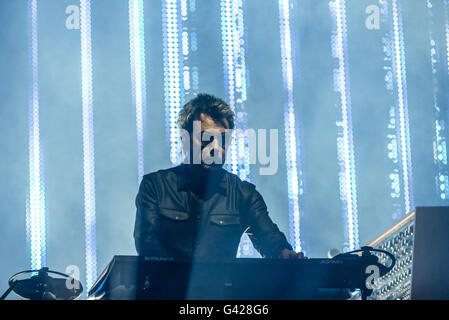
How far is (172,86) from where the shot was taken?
5340mm

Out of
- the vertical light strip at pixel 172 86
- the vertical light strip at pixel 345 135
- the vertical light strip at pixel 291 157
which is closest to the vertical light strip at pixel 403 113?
the vertical light strip at pixel 345 135

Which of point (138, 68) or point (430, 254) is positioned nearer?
point (430, 254)

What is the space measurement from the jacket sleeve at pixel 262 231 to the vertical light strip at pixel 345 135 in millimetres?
2690

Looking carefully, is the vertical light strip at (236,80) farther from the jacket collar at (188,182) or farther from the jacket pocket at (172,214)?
the jacket pocket at (172,214)

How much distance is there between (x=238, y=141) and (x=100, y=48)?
1422mm

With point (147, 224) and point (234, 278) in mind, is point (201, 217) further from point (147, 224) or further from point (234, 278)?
point (234, 278)

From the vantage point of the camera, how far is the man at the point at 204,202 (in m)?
2.81

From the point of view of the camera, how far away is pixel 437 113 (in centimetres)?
584

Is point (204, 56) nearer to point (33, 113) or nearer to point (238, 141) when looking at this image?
point (238, 141)

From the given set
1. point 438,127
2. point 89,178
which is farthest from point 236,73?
point 438,127

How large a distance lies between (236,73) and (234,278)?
12.1ft
